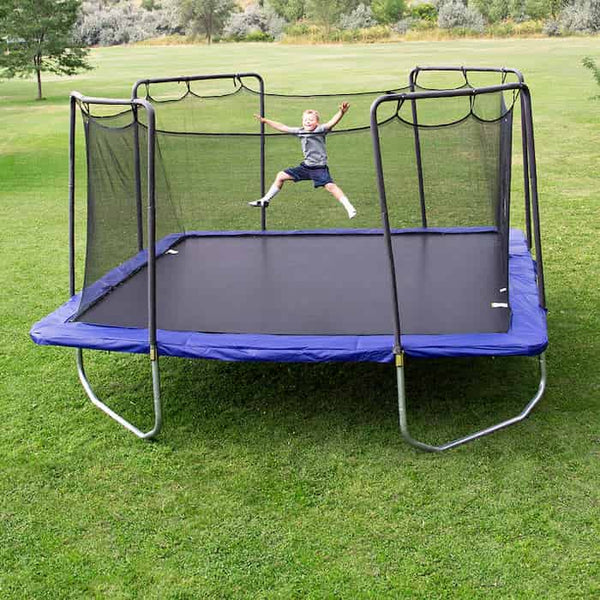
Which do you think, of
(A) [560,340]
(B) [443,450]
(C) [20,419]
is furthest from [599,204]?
(C) [20,419]

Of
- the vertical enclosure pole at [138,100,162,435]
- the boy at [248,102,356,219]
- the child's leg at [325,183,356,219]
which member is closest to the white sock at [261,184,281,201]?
the boy at [248,102,356,219]

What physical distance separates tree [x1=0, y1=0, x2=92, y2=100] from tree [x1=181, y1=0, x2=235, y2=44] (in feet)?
74.7

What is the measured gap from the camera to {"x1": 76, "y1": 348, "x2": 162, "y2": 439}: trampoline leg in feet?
9.88

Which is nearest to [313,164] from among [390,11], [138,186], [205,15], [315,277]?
[315,277]

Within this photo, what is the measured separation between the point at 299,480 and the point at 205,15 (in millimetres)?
38033

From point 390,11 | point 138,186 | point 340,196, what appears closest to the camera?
point 138,186

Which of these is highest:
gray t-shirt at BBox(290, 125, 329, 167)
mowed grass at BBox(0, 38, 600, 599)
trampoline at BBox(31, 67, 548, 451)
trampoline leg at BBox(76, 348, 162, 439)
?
gray t-shirt at BBox(290, 125, 329, 167)

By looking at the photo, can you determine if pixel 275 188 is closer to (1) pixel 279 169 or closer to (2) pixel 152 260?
(1) pixel 279 169

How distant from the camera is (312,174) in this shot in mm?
4059

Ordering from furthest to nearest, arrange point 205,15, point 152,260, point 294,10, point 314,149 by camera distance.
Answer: point 205,15 < point 294,10 < point 314,149 < point 152,260

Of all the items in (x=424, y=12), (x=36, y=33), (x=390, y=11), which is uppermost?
(x=390, y=11)

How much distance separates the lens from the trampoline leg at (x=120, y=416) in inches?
119

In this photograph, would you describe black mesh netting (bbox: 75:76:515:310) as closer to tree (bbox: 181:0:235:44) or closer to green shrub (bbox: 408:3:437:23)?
green shrub (bbox: 408:3:437:23)

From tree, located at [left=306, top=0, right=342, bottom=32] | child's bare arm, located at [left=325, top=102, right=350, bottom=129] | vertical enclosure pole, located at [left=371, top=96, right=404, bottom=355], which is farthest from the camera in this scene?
tree, located at [left=306, top=0, right=342, bottom=32]
